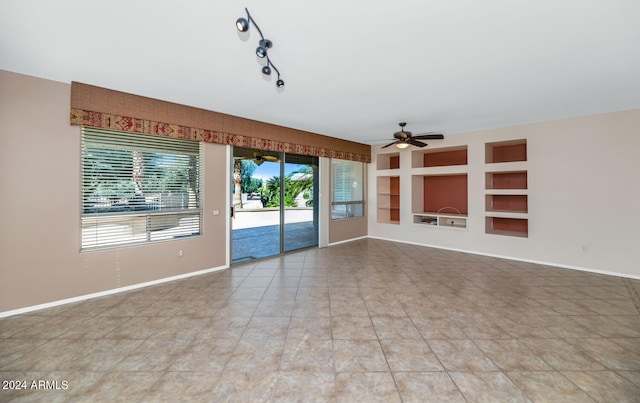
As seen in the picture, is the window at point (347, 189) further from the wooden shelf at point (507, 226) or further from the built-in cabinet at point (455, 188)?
the wooden shelf at point (507, 226)

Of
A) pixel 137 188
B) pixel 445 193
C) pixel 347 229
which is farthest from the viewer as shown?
pixel 347 229

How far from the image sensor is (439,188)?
6.96m

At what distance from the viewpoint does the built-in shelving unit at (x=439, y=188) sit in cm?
632

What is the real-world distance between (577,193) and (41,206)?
27.0 ft

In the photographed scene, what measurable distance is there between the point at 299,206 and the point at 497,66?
445 centimetres

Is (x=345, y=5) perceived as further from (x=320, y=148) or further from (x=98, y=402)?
(x=320, y=148)

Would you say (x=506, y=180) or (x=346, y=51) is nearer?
(x=346, y=51)

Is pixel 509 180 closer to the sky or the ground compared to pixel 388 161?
closer to the ground

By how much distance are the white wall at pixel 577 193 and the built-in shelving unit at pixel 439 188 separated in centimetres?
64

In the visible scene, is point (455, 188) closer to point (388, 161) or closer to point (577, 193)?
point (388, 161)

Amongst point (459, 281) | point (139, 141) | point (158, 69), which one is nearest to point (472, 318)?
point (459, 281)

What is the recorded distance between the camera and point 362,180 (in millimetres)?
7570

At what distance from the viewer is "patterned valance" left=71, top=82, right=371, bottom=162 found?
3318 millimetres

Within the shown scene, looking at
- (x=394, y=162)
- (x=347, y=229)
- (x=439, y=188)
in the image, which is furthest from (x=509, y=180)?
(x=347, y=229)
